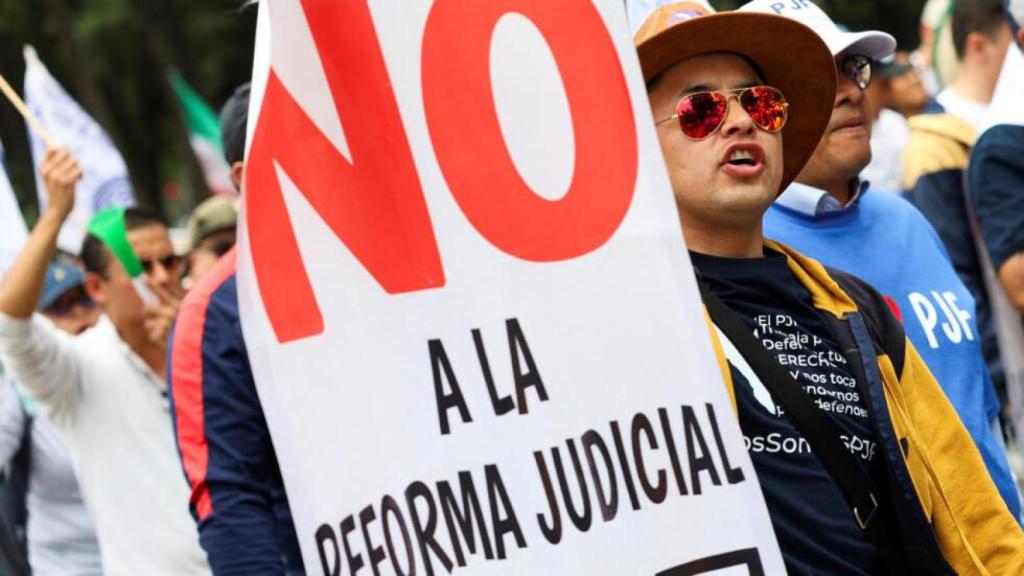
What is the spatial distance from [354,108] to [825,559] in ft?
3.82

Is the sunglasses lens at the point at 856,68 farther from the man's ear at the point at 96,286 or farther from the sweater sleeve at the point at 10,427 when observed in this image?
the sweater sleeve at the point at 10,427

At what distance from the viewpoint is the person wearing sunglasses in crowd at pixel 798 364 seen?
→ 3.34 metres

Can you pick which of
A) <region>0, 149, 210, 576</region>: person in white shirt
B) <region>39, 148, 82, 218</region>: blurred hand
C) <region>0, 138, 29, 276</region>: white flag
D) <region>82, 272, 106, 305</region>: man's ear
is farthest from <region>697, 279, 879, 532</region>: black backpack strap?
<region>0, 138, 29, 276</region>: white flag

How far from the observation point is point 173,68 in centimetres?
2470

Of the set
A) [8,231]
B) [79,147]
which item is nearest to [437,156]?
[8,231]

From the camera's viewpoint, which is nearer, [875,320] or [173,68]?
[875,320]

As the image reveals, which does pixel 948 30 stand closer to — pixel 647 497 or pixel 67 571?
pixel 67 571

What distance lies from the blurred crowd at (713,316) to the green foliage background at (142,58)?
15633mm

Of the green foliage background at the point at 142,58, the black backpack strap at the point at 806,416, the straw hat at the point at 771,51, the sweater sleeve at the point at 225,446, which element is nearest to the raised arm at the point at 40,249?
the sweater sleeve at the point at 225,446

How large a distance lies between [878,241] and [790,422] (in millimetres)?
1431

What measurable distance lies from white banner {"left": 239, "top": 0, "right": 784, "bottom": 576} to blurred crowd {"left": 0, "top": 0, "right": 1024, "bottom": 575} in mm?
549

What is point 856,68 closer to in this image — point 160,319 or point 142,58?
point 160,319

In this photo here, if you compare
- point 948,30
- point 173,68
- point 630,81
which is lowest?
point 630,81

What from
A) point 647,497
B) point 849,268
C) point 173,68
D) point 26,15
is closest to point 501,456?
point 647,497
